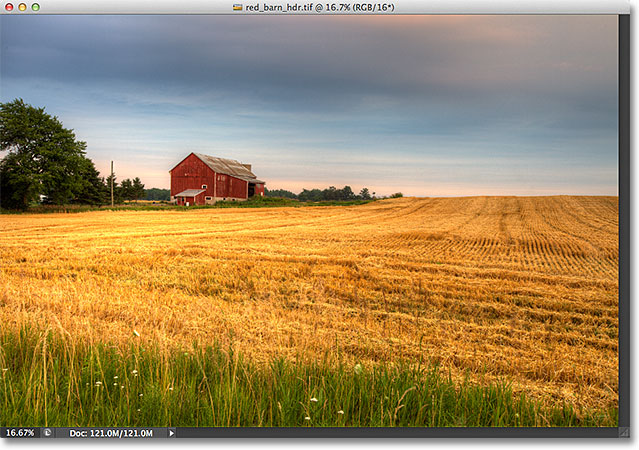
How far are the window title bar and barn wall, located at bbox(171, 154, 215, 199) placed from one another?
1549mm

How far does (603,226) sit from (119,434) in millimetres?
3701

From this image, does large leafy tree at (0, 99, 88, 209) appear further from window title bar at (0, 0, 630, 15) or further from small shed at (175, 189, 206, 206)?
small shed at (175, 189, 206, 206)

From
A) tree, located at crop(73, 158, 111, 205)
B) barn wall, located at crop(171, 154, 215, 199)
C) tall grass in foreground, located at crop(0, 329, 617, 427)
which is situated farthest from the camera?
barn wall, located at crop(171, 154, 215, 199)

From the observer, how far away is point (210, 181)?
410 cm

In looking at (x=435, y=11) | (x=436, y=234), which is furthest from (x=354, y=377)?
(x=436, y=234)

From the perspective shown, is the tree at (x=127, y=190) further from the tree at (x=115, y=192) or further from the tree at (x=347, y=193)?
the tree at (x=347, y=193)

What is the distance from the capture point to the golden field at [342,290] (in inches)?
96.3

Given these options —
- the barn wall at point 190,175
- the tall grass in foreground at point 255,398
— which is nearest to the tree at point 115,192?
the barn wall at point 190,175

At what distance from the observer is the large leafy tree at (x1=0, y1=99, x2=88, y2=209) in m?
2.93

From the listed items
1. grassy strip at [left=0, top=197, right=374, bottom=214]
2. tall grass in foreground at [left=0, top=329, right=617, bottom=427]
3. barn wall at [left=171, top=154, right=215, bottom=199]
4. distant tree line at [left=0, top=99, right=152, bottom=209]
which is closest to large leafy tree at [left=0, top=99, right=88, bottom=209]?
distant tree line at [left=0, top=99, right=152, bottom=209]

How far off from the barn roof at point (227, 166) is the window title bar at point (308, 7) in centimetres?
155

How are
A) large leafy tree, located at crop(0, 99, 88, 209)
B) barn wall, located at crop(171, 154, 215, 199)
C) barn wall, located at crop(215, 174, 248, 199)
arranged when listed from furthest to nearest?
barn wall, located at crop(215, 174, 248, 199), barn wall, located at crop(171, 154, 215, 199), large leafy tree, located at crop(0, 99, 88, 209)

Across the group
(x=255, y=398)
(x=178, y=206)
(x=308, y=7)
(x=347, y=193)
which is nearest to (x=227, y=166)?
(x=178, y=206)

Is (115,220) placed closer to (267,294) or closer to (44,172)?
(44,172)
